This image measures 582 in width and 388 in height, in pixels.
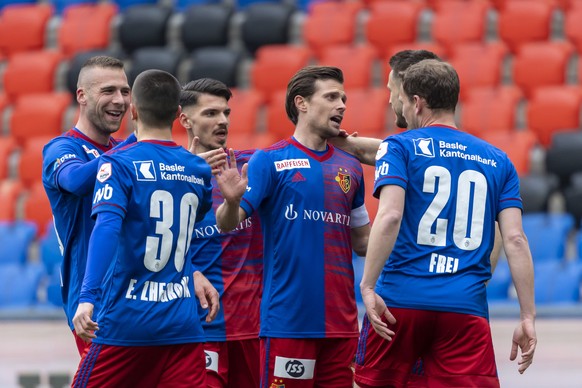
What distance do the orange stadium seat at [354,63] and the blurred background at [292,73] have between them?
0.02 meters

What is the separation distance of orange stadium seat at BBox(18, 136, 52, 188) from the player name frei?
9402mm

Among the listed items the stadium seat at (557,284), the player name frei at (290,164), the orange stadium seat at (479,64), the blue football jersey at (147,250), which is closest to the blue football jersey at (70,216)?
the blue football jersey at (147,250)

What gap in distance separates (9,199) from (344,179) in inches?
369

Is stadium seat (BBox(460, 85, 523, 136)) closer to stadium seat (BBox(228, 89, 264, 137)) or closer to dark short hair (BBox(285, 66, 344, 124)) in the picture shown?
stadium seat (BBox(228, 89, 264, 137))

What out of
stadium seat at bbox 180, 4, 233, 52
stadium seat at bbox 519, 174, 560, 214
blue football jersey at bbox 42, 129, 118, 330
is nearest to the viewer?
blue football jersey at bbox 42, 129, 118, 330

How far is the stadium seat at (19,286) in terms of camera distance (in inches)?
500

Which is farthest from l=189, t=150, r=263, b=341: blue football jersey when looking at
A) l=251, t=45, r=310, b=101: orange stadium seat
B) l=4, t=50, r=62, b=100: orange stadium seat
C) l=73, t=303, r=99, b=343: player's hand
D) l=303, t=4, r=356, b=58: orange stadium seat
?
l=4, t=50, r=62, b=100: orange stadium seat

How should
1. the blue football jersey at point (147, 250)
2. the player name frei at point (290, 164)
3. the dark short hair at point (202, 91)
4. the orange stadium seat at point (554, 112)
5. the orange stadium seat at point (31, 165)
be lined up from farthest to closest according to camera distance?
the orange stadium seat at point (31, 165), the orange stadium seat at point (554, 112), the dark short hair at point (202, 91), the player name frei at point (290, 164), the blue football jersey at point (147, 250)

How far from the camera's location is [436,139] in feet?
17.6

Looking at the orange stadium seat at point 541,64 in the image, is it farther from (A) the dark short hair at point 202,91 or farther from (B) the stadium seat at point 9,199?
(A) the dark short hair at point 202,91

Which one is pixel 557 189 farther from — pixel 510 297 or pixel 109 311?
pixel 109 311

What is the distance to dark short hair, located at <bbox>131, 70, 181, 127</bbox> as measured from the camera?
517 cm

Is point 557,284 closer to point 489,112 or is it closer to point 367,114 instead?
point 489,112

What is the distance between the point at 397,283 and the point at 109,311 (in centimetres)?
136
